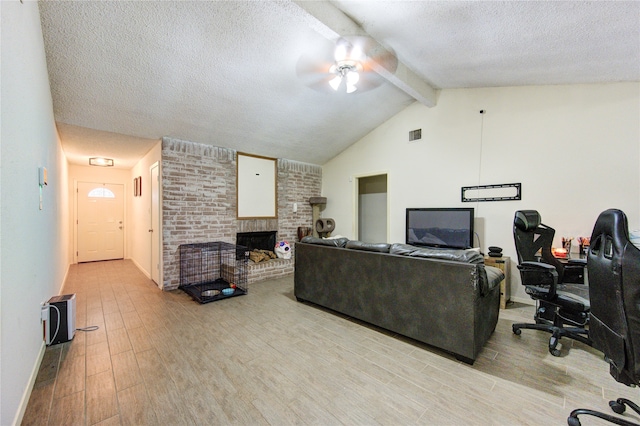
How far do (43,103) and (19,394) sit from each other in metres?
2.35

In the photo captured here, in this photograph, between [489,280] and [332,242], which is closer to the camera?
[489,280]

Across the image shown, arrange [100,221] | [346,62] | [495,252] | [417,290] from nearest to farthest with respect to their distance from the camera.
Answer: [417,290] → [346,62] → [495,252] → [100,221]

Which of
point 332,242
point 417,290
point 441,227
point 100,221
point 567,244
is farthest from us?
point 100,221


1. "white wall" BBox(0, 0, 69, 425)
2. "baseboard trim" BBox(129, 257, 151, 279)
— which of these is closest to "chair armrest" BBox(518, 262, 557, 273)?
"white wall" BBox(0, 0, 69, 425)

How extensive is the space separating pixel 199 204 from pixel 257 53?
8.54ft

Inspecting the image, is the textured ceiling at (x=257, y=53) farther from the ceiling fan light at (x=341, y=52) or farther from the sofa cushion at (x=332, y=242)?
the sofa cushion at (x=332, y=242)

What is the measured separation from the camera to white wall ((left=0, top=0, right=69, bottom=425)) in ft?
4.31

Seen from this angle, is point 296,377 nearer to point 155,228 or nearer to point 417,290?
point 417,290

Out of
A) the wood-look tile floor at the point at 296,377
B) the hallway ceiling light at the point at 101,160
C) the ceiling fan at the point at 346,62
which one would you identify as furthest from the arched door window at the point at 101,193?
the ceiling fan at the point at 346,62

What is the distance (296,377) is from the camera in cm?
194

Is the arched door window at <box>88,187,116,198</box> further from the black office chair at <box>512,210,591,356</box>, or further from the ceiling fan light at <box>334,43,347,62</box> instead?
the black office chair at <box>512,210,591,356</box>

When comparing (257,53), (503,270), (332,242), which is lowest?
(503,270)

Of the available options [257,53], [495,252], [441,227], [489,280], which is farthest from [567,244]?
[257,53]

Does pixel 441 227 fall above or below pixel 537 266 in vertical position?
above
